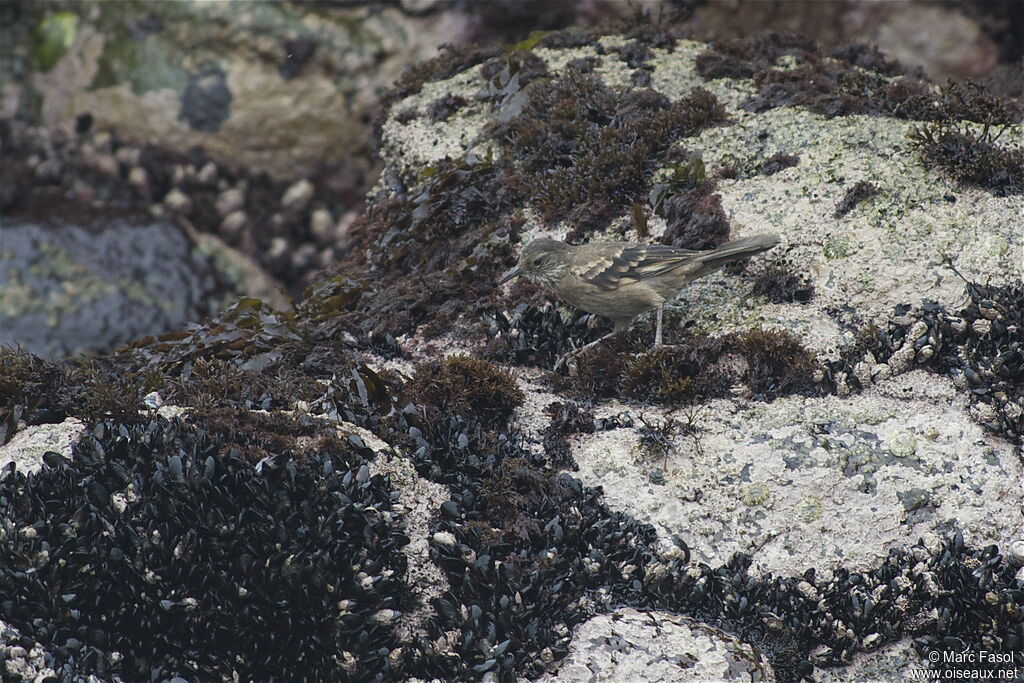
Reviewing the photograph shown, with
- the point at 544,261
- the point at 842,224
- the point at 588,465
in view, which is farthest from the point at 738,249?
the point at 588,465

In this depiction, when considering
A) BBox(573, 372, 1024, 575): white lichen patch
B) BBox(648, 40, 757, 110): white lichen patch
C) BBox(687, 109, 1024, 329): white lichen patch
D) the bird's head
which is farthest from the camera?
BBox(648, 40, 757, 110): white lichen patch

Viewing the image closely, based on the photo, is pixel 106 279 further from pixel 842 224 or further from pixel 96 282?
pixel 842 224

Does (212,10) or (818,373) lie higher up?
(212,10)

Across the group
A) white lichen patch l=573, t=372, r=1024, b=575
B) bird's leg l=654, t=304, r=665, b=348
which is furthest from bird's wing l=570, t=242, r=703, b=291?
white lichen patch l=573, t=372, r=1024, b=575

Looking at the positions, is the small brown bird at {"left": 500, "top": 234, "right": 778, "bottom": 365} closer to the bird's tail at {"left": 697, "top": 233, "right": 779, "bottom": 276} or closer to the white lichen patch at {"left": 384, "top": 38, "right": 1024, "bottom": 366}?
the bird's tail at {"left": 697, "top": 233, "right": 779, "bottom": 276}

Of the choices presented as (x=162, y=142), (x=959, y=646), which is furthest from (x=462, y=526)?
(x=162, y=142)

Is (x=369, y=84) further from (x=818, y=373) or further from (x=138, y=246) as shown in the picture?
(x=818, y=373)

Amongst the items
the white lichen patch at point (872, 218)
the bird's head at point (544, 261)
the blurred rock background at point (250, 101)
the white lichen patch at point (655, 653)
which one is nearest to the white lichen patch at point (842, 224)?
the white lichen patch at point (872, 218)
